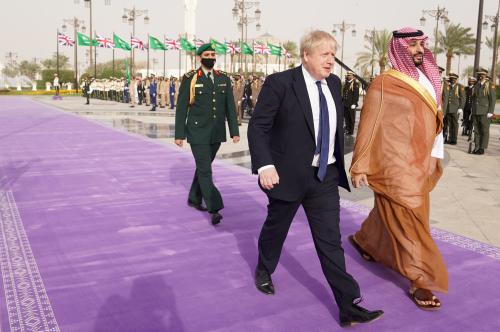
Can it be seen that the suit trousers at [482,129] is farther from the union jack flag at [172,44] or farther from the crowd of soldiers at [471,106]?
the union jack flag at [172,44]

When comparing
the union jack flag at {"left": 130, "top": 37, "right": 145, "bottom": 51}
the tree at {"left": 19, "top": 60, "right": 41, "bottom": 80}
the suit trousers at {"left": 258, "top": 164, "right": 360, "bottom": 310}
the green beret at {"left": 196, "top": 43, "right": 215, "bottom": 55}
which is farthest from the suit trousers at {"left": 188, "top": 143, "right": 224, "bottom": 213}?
the tree at {"left": 19, "top": 60, "right": 41, "bottom": 80}

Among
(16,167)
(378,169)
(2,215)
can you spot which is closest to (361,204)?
(378,169)

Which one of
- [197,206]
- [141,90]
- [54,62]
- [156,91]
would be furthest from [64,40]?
[54,62]

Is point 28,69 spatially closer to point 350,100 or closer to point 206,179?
point 350,100

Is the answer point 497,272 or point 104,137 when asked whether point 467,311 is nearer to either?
point 497,272

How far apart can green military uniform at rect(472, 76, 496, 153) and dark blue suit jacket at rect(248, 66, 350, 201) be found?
953 centimetres

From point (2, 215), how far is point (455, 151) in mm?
9991

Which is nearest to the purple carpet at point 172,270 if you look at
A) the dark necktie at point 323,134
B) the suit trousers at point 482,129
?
the dark necktie at point 323,134

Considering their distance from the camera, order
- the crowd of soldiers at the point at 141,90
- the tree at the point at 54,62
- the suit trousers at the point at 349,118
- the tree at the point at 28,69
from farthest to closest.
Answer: the tree at the point at 28,69 → the tree at the point at 54,62 → the crowd of soldiers at the point at 141,90 → the suit trousers at the point at 349,118

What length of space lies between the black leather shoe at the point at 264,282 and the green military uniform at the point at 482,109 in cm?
958

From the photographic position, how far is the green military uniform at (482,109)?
470 inches

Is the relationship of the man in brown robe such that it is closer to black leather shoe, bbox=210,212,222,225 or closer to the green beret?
black leather shoe, bbox=210,212,222,225

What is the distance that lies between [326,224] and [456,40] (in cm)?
4752

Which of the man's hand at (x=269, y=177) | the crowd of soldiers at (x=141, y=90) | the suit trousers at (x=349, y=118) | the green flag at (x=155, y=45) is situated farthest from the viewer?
the green flag at (x=155, y=45)
